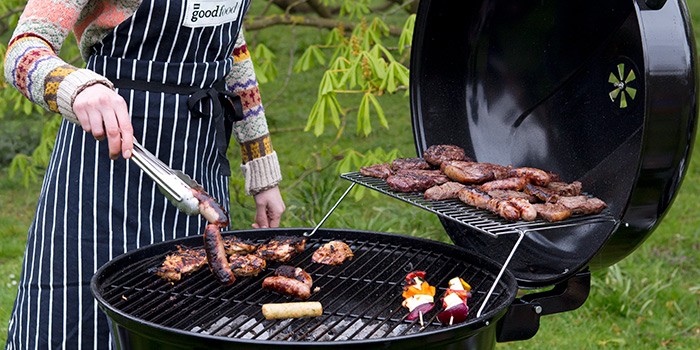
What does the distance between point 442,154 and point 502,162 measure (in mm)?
219

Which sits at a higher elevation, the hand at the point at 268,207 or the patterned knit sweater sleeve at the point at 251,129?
the patterned knit sweater sleeve at the point at 251,129

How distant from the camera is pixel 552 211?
2.08 m

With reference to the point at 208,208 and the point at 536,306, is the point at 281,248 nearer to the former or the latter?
the point at 208,208

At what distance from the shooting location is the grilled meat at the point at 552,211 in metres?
2.05

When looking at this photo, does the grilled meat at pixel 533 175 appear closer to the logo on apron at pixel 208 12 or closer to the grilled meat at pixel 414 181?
the grilled meat at pixel 414 181

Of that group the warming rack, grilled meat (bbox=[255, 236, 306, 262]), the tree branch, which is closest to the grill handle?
the warming rack

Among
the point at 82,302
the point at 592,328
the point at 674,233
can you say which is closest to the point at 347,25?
the point at 592,328

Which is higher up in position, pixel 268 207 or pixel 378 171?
pixel 378 171

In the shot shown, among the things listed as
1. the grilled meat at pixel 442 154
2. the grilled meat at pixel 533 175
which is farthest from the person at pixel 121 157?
the grilled meat at pixel 533 175

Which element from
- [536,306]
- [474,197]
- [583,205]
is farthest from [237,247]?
[583,205]

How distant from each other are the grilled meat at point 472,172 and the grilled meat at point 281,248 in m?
0.48

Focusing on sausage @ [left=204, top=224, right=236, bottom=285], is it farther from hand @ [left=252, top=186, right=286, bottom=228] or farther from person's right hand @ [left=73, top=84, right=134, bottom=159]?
hand @ [left=252, top=186, right=286, bottom=228]

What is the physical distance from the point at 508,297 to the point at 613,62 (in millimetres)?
737

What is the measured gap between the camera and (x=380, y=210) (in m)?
5.53
